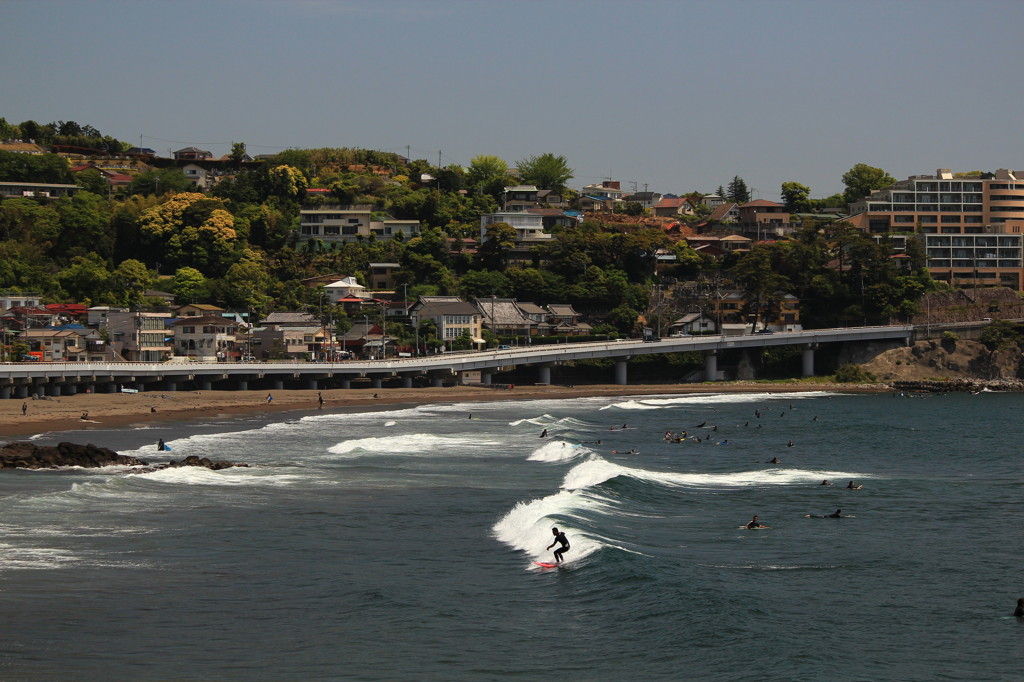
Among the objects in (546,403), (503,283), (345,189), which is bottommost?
(546,403)

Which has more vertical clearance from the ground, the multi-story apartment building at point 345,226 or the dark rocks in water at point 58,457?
the multi-story apartment building at point 345,226

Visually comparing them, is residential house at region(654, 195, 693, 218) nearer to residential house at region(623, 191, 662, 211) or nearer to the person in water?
residential house at region(623, 191, 662, 211)

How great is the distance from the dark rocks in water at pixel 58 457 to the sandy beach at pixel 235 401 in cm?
1124

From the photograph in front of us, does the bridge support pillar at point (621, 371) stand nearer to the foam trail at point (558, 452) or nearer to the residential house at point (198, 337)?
the residential house at point (198, 337)

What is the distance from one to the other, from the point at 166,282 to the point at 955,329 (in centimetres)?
7375

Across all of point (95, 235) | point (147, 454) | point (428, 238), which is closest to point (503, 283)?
point (428, 238)

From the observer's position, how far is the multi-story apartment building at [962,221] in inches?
4717

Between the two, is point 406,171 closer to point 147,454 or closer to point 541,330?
point 541,330

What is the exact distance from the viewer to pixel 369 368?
8406cm

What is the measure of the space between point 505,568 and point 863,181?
14078cm

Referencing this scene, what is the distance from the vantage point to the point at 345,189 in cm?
13275

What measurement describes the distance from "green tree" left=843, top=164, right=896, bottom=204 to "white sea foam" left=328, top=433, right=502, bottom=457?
11494 centimetres

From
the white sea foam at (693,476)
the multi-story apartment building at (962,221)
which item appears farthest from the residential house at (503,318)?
the white sea foam at (693,476)

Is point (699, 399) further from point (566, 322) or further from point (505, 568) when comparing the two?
point (505, 568)
